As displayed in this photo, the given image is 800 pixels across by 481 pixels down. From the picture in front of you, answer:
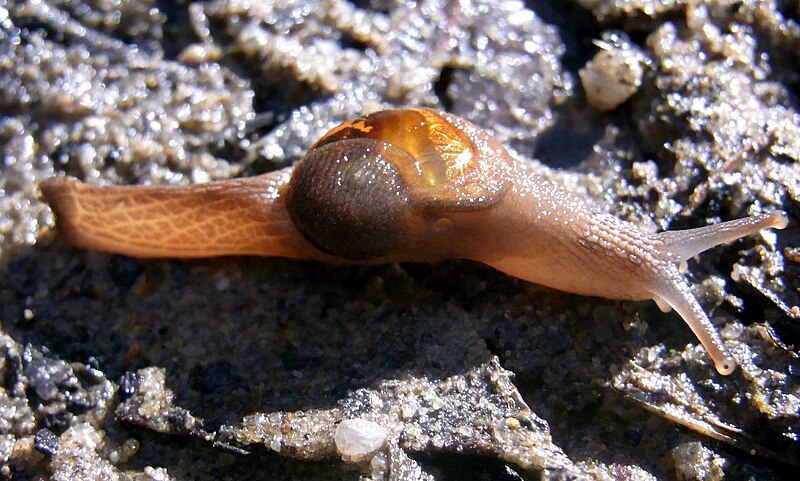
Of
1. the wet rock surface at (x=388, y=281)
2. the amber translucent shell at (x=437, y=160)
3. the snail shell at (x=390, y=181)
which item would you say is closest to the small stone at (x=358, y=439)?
the wet rock surface at (x=388, y=281)

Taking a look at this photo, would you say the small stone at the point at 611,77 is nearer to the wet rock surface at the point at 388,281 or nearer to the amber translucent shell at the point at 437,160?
the wet rock surface at the point at 388,281

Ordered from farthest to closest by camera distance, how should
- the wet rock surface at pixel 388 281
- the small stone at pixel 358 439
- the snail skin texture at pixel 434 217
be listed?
the snail skin texture at pixel 434 217, the wet rock surface at pixel 388 281, the small stone at pixel 358 439

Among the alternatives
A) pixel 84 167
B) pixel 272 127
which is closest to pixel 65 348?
pixel 84 167

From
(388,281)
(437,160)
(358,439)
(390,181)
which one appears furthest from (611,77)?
(358,439)

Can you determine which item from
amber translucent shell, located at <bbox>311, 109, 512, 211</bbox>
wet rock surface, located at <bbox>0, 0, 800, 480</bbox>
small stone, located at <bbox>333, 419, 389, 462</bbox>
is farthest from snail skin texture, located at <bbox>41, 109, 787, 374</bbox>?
small stone, located at <bbox>333, 419, 389, 462</bbox>

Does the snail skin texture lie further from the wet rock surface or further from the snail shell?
Answer: the wet rock surface

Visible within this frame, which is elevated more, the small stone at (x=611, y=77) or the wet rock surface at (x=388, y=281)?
the small stone at (x=611, y=77)

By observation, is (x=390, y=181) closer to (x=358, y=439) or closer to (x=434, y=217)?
(x=434, y=217)
